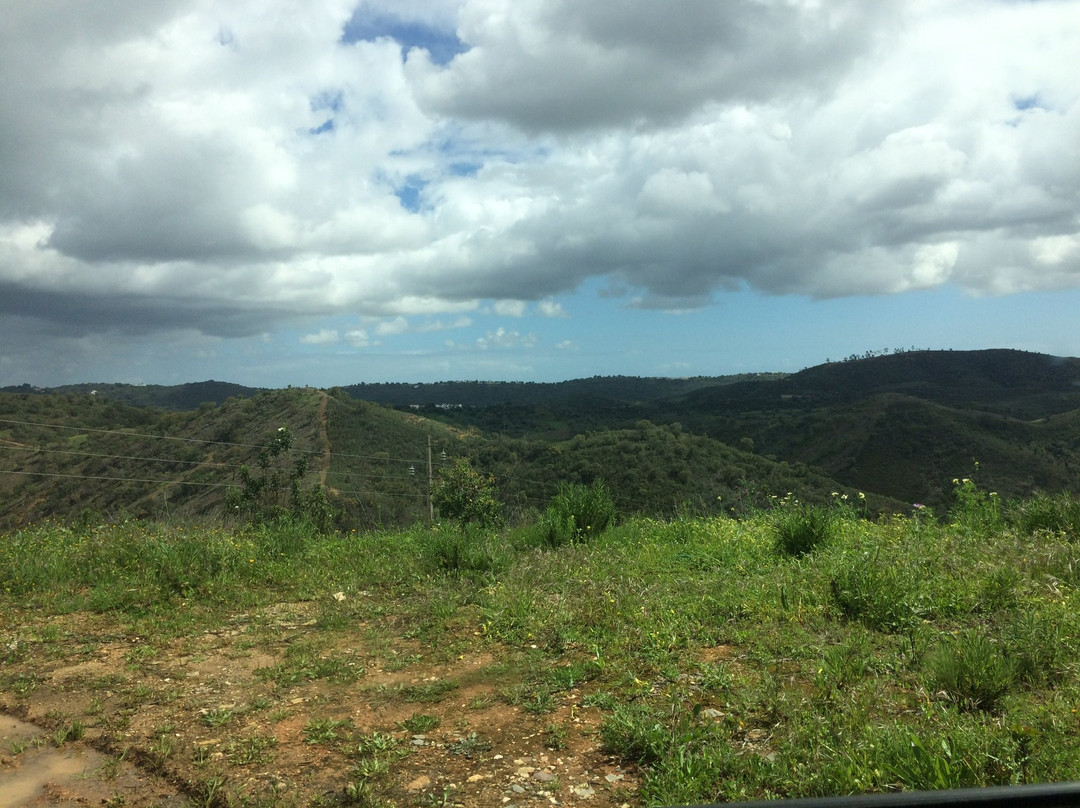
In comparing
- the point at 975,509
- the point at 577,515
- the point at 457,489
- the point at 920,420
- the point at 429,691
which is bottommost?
the point at 920,420

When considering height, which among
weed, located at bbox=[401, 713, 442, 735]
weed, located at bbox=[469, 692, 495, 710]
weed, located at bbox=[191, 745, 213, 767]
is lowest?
weed, located at bbox=[469, 692, 495, 710]

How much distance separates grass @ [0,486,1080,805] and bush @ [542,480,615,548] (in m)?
0.20

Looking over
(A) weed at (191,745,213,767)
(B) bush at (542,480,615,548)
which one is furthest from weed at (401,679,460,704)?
(B) bush at (542,480,615,548)

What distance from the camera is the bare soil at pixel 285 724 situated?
3.08 meters

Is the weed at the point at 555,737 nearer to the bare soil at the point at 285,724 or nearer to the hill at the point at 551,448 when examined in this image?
the bare soil at the point at 285,724

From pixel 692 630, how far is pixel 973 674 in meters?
1.70

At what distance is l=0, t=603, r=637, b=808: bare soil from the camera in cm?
308

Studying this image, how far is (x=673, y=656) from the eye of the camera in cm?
437

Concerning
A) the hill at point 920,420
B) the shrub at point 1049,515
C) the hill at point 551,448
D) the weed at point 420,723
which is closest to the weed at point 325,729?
the weed at point 420,723

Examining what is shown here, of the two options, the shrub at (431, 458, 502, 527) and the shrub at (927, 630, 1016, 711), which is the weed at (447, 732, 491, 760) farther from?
the shrub at (431, 458, 502, 527)

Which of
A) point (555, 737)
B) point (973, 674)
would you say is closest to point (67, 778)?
point (555, 737)

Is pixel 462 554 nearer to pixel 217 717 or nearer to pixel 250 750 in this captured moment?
pixel 217 717

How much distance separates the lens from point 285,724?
3729 mm

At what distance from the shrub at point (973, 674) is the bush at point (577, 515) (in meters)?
4.54
